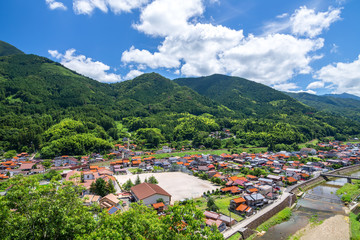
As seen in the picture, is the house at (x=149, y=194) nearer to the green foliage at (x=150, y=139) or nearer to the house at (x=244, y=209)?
the house at (x=244, y=209)

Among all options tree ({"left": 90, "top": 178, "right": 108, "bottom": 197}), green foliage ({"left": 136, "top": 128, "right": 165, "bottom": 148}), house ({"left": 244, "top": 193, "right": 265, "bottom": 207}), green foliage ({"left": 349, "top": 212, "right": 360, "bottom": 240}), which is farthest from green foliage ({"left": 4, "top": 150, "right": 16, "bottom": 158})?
green foliage ({"left": 349, "top": 212, "right": 360, "bottom": 240})

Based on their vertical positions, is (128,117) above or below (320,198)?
above

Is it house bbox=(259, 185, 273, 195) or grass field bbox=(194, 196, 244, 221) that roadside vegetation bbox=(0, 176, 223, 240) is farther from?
house bbox=(259, 185, 273, 195)

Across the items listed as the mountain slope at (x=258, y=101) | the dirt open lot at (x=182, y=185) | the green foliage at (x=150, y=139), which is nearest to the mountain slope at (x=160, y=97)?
the mountain slope at (x=258, y=101)

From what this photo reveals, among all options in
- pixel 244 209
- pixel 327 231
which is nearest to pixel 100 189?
pixel 244 209

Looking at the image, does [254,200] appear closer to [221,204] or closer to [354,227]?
[221,204]

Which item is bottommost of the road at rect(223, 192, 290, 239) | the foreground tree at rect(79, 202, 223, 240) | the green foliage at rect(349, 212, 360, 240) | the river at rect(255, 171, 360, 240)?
the river at rect(255, 171, 360, 240)
